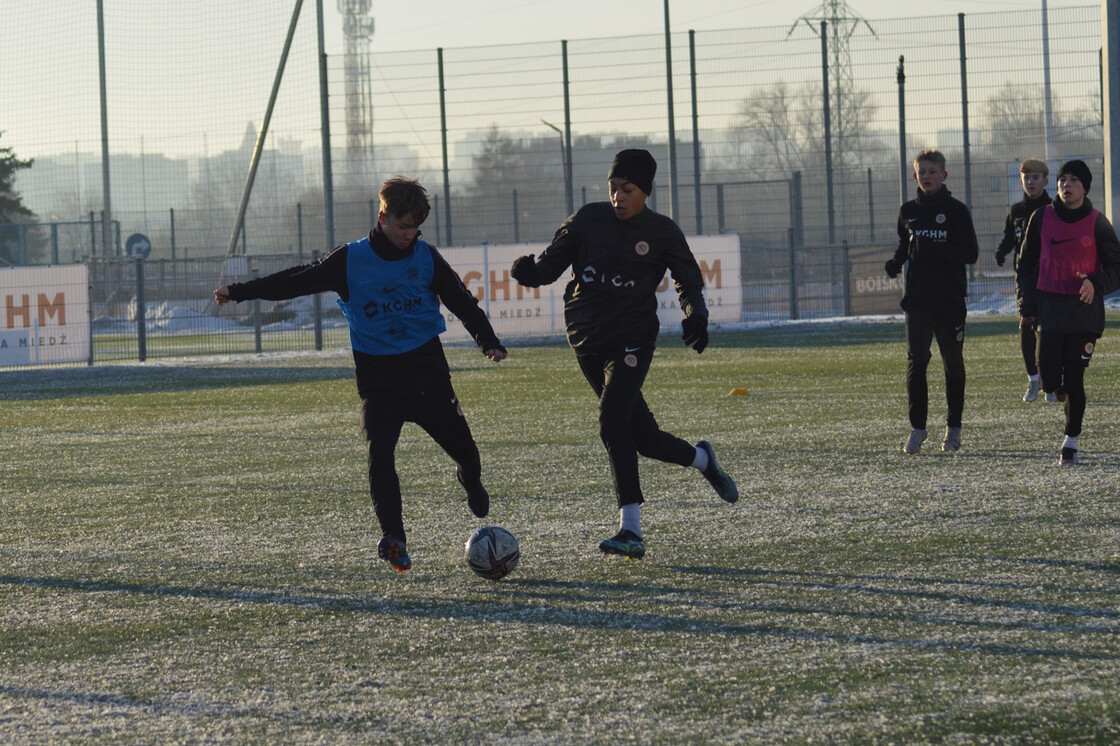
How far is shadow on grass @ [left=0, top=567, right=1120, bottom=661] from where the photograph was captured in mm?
4602

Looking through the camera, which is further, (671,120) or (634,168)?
(671,120)

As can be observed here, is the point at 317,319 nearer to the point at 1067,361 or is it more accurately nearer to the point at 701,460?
the point at 1067,361

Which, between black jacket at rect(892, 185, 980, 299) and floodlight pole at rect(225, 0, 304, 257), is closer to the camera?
black jacket at rect(892, 185, 980, 299)

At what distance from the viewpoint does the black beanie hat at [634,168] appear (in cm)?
638

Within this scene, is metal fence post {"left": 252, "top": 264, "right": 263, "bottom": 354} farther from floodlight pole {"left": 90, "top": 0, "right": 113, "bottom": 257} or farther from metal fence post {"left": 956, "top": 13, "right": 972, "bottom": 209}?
metal fence post {"left": 956, "top": 13, "right": 972, "bottom": 209}

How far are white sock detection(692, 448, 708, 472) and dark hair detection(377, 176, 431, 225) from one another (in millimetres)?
1828

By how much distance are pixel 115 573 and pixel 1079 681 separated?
3.91m

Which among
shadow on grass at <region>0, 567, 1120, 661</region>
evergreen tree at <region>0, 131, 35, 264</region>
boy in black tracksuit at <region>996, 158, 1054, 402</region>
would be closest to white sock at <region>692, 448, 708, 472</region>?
shadow on grass at <region>0, 567, 1120, 661</region>

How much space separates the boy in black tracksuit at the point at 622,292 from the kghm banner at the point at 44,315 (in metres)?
16.3

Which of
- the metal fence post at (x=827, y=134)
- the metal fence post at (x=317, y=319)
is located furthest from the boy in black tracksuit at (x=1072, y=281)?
the metal fence post at (x=827, y=134)

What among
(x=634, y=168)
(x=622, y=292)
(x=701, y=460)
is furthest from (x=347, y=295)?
(x=701, y=460)

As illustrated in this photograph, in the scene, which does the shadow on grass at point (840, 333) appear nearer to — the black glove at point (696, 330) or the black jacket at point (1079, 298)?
the black jacket at point (1079, 298)

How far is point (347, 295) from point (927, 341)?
4.63 meters

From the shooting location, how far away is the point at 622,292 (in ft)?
21.1
